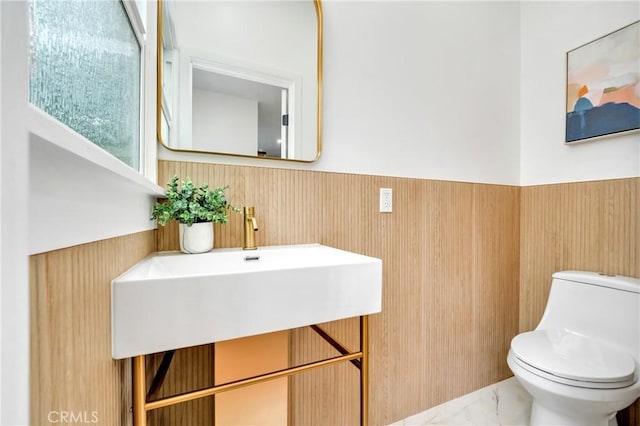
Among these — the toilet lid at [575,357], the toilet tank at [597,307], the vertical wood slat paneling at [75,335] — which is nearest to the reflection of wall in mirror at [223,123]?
the vertical wood slat paneling at [75,335]

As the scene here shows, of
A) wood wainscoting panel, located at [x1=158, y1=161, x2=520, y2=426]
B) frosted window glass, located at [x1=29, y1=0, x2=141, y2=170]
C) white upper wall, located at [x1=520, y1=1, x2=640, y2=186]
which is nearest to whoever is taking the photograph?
frosted window glass, located at [x1=29, y1=0, x2=141, y2=170]

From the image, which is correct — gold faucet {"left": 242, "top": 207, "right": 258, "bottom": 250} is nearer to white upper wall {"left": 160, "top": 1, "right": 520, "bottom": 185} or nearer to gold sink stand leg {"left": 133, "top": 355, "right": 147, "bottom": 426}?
white upper wall {"left": 160, "top": 1, "right": 520, "bottom": 185}

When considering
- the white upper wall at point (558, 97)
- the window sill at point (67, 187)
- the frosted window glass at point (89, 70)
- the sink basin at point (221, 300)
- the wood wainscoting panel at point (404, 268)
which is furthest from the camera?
the white upper wall at point (558, 97)

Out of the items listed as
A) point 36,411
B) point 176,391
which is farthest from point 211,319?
point 176,391

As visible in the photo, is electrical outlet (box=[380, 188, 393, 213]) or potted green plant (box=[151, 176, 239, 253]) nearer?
potted green plant (box=[151, 176, 239, 253])

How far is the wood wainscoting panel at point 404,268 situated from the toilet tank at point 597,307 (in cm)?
27

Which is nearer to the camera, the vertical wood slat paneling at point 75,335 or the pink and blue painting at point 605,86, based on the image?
the vertical wood slat paneling at point 75,335

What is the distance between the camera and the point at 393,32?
4.24ft

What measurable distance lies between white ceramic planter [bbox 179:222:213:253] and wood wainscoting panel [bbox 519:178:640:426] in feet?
5.76

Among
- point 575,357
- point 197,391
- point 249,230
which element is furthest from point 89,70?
point 575,357

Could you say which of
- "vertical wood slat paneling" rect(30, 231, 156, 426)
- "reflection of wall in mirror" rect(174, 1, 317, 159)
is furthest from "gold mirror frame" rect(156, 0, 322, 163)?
"vertical wood slat paneling" rect(30, 231, 156, 426)

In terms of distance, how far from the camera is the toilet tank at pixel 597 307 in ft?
3.73

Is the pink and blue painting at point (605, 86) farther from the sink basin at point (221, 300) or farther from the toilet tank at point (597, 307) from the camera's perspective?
the sink basin at point (221, 300)

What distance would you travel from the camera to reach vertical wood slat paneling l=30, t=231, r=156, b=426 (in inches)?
10.8
